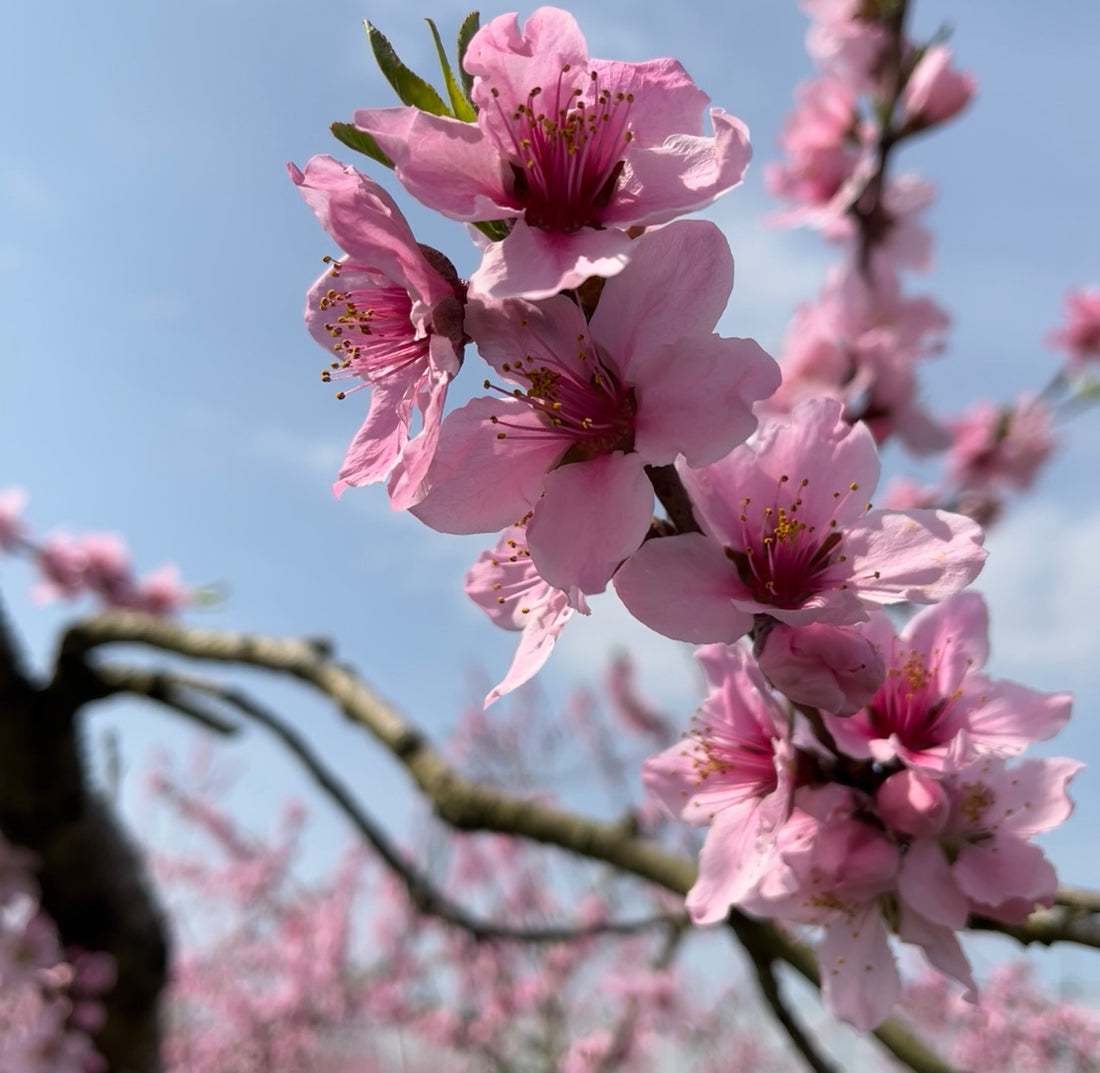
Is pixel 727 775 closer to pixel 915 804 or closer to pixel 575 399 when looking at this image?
pixel 915 804

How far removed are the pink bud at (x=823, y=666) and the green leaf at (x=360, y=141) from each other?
1.67 ft

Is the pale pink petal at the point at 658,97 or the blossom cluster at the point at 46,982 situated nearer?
the pale pink petal at the point at 658,97

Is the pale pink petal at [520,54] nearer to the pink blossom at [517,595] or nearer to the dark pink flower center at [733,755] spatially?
the pink blossom at [517,595]

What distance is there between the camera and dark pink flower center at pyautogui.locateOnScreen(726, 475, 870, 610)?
0.81m

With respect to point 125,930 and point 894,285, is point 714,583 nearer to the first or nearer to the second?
point 894,285

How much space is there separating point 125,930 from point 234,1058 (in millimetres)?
4469

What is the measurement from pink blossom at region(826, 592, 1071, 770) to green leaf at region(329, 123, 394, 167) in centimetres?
63

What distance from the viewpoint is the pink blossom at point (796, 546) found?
724 millimetres

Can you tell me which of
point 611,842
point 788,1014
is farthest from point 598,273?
point 611,842

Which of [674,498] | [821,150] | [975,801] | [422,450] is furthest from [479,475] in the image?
[821,150]

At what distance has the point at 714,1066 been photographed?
25.8ft

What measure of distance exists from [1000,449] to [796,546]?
9.76 ft

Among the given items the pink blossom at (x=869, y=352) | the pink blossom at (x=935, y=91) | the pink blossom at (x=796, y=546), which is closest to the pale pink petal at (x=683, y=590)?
the pink blossom at (x=796, y=546)

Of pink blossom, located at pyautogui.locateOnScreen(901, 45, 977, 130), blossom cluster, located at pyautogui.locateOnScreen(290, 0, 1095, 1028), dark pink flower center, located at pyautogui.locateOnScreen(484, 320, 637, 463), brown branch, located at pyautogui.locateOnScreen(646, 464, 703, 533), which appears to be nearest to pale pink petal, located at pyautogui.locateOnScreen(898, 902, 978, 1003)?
blossom cluster, located at pyautogui.locateOnScreen(290, 0, 1095, 1028)
